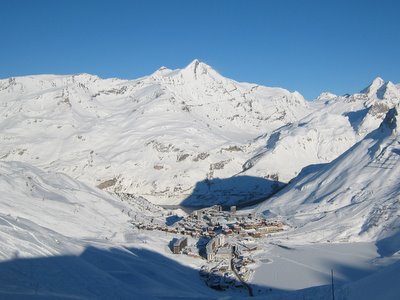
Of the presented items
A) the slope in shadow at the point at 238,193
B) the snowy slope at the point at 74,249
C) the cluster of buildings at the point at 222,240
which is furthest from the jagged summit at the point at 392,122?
the slope in shadow at the point at 238,193

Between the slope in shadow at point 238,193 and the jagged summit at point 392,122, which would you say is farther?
the slope in shadow at point 238,193

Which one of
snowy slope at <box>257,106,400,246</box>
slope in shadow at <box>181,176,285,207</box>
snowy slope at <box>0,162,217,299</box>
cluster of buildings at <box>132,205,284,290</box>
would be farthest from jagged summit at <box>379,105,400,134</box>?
slope in shadow at <box>181,176,285,207</box>

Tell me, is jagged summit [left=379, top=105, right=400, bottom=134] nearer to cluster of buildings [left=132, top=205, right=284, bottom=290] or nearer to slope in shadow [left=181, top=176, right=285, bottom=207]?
cluster of buildings [left=132, top=205, right=284, bottom=290]

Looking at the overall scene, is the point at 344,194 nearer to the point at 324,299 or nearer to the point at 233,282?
the point at 233,282

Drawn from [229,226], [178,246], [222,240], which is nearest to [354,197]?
[229,226]

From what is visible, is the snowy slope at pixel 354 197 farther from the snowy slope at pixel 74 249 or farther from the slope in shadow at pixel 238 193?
the slope in shadow at pixel 238 193

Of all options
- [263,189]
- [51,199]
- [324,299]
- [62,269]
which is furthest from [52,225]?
[263,189]
